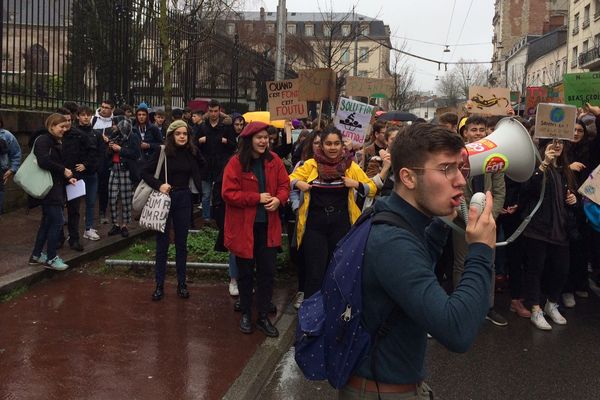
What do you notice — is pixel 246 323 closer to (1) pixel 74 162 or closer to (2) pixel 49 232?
(2) pixel 49 232

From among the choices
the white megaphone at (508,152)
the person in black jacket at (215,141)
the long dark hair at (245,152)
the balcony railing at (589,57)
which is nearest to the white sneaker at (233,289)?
the long dark hair at (245,152)

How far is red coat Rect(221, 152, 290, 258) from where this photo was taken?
5305mm

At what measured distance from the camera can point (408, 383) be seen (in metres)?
2.03

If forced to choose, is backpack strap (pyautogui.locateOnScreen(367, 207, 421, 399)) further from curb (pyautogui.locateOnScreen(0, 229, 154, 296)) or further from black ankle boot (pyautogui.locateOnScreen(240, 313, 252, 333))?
curb (pyautogui.locateOnScreen(0, 229, 154, 296))

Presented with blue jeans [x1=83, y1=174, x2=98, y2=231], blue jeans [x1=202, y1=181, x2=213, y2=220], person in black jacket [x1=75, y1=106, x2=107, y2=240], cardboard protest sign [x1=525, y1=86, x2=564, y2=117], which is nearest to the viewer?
person in black jacket [x1=75, y1=106, x2=107, y2=240]

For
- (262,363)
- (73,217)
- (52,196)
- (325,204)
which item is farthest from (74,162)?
(262,363)

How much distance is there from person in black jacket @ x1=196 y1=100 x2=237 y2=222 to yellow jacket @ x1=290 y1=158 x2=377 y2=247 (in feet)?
12.7

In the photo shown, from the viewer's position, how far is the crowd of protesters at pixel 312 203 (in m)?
5.45

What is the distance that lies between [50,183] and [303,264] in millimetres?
3048

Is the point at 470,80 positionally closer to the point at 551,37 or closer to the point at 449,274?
the point at 551,37

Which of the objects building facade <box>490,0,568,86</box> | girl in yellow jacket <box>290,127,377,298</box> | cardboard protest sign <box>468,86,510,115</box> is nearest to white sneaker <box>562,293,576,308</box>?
girl in yellow jacket <box>290,127,377,298</box>

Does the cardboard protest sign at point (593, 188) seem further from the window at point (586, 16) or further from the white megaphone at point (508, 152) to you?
the window at point (586, 16)

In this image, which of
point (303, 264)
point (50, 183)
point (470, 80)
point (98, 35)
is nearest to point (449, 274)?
point (303, 264)

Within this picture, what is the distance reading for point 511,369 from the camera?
4934mm
